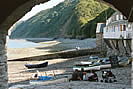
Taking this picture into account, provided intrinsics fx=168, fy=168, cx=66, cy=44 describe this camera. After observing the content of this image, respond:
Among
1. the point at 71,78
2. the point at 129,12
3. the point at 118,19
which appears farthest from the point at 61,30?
the point at 129,12

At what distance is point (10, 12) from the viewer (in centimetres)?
504

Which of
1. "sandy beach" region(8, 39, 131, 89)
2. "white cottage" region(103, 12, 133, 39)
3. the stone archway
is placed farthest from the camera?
"white cottage" region(103, 12, 133, 39)

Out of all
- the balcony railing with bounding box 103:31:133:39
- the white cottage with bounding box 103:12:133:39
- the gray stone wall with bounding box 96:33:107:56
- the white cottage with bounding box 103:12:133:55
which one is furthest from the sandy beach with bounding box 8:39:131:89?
the gray stone wall with bounding box 96:33:107:56

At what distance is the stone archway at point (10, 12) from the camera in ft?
16.4

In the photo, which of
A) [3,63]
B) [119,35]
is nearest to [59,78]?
[3,63]

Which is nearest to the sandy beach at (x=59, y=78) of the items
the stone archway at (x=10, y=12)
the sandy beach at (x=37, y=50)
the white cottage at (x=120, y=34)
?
the white cottage at (x=120, y=34)

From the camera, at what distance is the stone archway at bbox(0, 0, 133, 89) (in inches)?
197

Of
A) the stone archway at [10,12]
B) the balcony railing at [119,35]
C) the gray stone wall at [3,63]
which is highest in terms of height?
the balcony railing at [119,35]

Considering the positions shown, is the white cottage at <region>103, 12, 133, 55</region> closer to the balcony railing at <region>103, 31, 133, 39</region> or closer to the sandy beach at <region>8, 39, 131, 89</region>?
the balcony railing at <region>103, 31, 133, 39</region>

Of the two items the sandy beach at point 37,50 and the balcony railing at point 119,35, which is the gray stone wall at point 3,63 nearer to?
the balcony railing at point 119,35

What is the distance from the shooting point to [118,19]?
60.5ft

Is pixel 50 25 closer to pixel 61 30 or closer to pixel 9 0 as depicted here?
pixel 61 30

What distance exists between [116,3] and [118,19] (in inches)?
544

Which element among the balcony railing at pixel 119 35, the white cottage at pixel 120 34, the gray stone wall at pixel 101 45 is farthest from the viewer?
the gray stone wall at pixel 101 45
